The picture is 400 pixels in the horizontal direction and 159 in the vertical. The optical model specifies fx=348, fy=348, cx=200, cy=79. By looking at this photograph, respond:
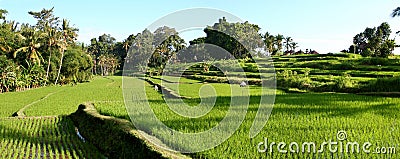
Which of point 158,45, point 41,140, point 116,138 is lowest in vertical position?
point 41,140

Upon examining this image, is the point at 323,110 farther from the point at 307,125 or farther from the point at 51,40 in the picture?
the point at 51,40

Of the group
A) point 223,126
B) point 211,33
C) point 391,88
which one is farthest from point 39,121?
point 211,33

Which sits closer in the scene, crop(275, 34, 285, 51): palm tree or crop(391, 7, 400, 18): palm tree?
crop(391, 7, 400, 18): palm tree

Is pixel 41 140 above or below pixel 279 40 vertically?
below

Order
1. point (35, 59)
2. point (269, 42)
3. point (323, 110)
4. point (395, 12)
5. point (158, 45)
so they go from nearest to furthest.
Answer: point (158, 45), point (323, 110), point (395, 12), point (35, 59), point (269, 42)

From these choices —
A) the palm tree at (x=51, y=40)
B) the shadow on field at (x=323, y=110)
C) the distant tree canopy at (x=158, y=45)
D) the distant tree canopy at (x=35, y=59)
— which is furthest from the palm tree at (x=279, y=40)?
the shadow on field at (x=323, y=110)

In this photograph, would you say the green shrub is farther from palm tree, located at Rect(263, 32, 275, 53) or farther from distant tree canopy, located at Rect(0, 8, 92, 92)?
palm tree, located at Rect(263, 32, 275, 53)

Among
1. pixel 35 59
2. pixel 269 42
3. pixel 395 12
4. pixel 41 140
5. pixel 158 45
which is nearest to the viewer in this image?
pixel 158 45

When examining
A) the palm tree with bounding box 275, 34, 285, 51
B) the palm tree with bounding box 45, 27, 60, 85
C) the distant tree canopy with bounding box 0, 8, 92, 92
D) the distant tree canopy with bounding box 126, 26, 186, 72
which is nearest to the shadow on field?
the distant tree canopy with bounding box 126, 26, 186, 72

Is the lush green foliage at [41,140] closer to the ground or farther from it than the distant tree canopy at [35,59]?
closer to the ground

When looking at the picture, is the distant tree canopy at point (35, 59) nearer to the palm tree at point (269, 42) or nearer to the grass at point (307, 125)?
the grass at point (307, 125)

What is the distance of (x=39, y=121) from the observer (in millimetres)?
9945

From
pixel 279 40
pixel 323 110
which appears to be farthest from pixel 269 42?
pixel 323 110

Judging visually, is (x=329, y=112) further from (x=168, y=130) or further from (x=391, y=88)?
(x=391, y=88)
